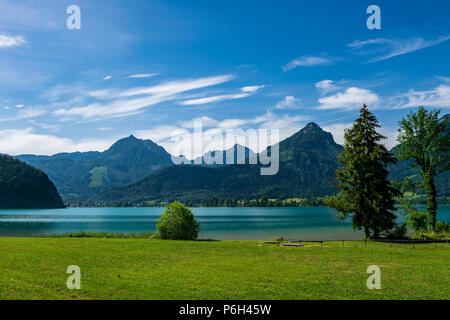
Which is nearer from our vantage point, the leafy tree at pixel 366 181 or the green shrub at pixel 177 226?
the leafy tree at pixel 366 181

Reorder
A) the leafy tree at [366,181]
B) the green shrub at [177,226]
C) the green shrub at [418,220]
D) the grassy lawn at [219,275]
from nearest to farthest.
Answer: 1. the grassy lawn at [219,275]
2. the leafy tree at [366,181]
3. the green shrub at [177,226]
4. the green shrub at [418,220]

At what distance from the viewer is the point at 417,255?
32750 mm

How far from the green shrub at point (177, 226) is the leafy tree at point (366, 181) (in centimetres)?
1941

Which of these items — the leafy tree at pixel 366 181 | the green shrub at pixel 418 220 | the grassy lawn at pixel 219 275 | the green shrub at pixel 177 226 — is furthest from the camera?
the green shrub at pixel 418 220

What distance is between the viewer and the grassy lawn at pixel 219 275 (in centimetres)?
1708

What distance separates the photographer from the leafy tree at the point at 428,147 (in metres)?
54.4

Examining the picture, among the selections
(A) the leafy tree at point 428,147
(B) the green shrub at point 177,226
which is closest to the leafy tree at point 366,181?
(A) the leafy tree at point 428,147

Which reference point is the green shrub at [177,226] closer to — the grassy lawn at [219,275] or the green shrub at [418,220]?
the grassy lawn at [219,275]

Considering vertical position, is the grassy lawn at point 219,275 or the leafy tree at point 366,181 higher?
the leafy tree at point 366,181

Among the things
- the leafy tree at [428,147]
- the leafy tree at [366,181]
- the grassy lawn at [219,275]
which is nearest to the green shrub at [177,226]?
the grassy lawn at [219,275]

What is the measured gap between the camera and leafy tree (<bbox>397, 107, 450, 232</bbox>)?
2141 inches

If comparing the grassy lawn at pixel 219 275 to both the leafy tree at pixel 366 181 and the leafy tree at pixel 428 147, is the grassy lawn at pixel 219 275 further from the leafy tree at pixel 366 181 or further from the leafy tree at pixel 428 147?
the leafy tree at pixel 428 147
